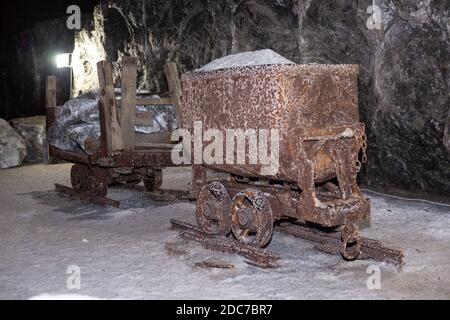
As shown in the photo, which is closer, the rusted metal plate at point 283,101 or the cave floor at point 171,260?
the cave floor at point 171,260

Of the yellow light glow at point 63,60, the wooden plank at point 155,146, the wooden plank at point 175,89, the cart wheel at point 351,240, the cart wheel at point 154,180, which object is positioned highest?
the yellow light glow at point 63,60

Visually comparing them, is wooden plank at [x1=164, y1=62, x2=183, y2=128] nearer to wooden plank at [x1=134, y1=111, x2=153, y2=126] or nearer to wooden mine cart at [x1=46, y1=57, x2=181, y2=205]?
wooden mine cart at [x1=46, y1=57, x2=181, y2=205]

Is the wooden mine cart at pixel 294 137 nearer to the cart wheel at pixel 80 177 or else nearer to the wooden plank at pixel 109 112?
the wooden plank at pixel 109 112

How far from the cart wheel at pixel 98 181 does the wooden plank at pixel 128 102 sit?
76 cm

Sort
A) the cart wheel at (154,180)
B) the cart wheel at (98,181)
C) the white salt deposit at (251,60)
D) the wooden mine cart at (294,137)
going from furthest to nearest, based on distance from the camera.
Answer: the cart wheel at (154,180)
the cart wheel at (98,181)
the white salt deposit at (251,60)
the wooden mine cart at (294,137)

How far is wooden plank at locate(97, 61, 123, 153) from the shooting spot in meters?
7.48

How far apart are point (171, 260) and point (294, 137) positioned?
66.9 inches

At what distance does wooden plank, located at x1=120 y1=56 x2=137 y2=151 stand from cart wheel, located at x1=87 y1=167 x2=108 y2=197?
2.48 feet

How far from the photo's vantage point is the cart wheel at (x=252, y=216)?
5.14 m

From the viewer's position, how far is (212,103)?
5.50 meters

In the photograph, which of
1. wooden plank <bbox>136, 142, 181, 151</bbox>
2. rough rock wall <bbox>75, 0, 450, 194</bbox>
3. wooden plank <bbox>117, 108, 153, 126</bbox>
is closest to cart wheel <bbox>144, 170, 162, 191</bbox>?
wooden plank <bbox>136, 142, 181, 151</bbox>

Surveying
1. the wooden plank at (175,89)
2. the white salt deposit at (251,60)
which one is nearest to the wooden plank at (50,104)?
the wooden plank at (175,89)

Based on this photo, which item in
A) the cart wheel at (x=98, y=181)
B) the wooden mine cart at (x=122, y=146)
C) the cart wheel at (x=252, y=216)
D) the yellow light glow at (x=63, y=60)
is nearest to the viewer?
the cart wheel at (x=252, y=216)

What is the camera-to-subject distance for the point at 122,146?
7.50m
